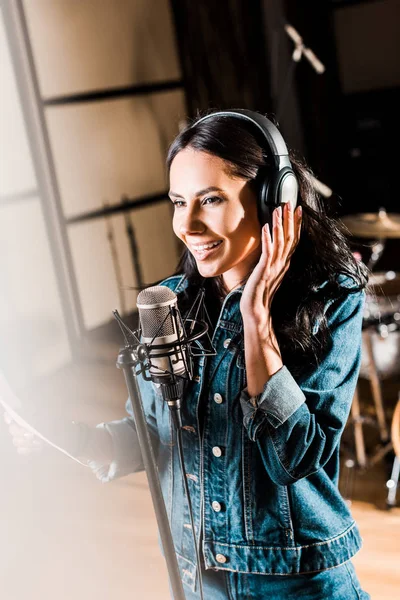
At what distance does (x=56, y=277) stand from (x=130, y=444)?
2.89m

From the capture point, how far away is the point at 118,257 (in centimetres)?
418

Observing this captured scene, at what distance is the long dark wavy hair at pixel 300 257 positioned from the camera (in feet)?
2.55

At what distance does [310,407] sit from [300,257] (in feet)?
0.61

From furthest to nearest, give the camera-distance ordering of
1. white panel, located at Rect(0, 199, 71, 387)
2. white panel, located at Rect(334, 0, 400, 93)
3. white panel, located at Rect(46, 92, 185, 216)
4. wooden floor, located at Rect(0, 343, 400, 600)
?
white panel, located at Rect(334, 0, 400, 93) → white panel, located at Rect(46, 92, 185, 216) → white panel, located at Rect(0, 199, 71, 387) → wooden floor, located at Rect(0, 343, 400, 600)

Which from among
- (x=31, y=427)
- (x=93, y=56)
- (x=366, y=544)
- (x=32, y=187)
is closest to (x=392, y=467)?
(x=366, y=544)

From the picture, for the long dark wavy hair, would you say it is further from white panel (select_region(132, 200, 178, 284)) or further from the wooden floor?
white panel (select_region(132, 200, 178, 284))

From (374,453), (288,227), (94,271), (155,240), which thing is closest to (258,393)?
(288,227)

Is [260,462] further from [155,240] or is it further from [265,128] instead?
[155,240]

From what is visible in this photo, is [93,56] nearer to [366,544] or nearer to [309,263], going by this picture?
[366,544]

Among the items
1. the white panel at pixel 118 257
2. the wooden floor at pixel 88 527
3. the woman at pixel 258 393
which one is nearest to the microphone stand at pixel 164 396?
the woman at pixel 258 393

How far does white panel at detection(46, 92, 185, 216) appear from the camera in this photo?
12.4 ft

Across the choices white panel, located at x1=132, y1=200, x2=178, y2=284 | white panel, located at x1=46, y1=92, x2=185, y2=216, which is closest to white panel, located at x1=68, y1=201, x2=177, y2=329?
→ white panel, located at x1=132, y1=200, x2=178, y2=284

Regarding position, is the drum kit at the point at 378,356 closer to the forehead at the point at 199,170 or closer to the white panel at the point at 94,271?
the white panel at the point at 94,271

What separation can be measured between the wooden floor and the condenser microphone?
0.41 m
